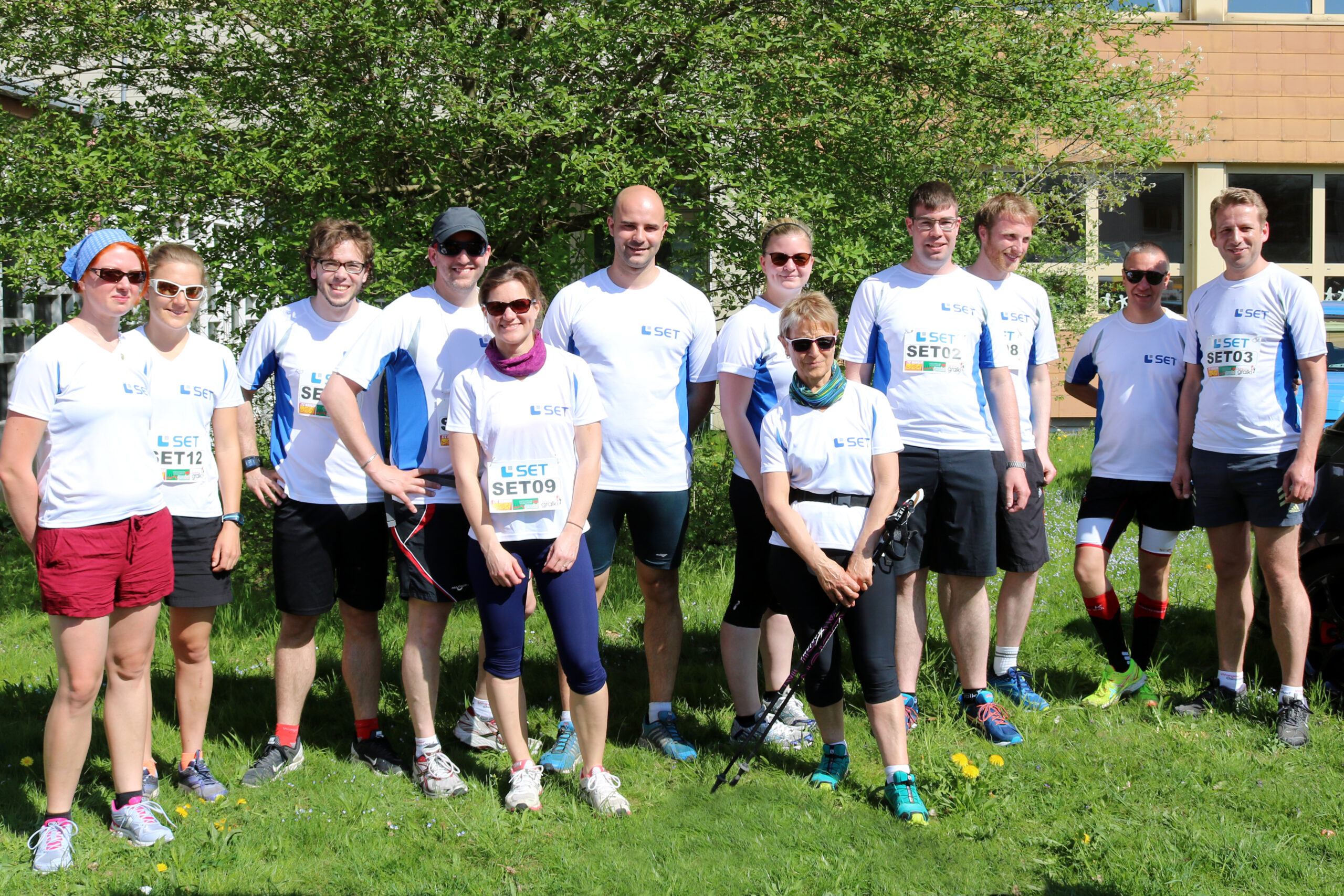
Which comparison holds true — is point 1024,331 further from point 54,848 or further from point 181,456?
point 54,848

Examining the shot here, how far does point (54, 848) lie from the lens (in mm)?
3629

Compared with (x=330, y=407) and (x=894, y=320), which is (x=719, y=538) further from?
(x=330, y=407)

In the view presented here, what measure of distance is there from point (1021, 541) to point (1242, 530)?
90cm

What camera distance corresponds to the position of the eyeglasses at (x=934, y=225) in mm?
4527

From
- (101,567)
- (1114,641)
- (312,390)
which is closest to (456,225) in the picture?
(312,390)

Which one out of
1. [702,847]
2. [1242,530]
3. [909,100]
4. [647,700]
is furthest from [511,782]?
[909,100]

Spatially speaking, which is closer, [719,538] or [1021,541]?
[1021,541]

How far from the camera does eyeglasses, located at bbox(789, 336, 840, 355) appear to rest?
379 cm

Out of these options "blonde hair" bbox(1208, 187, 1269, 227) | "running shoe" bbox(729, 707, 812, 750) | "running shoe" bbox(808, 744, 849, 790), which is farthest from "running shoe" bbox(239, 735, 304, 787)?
"blonde hair" bbox(1208, 187, 1269, 227)

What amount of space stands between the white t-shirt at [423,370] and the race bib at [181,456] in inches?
25.2

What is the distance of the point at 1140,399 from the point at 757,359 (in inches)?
73.8

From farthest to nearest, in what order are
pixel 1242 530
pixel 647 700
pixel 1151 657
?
pixel 1151 657
pixel 647 700
pixel 1242 530

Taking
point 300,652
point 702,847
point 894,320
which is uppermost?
point 894,320

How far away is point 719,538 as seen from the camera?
7996 millimetres
